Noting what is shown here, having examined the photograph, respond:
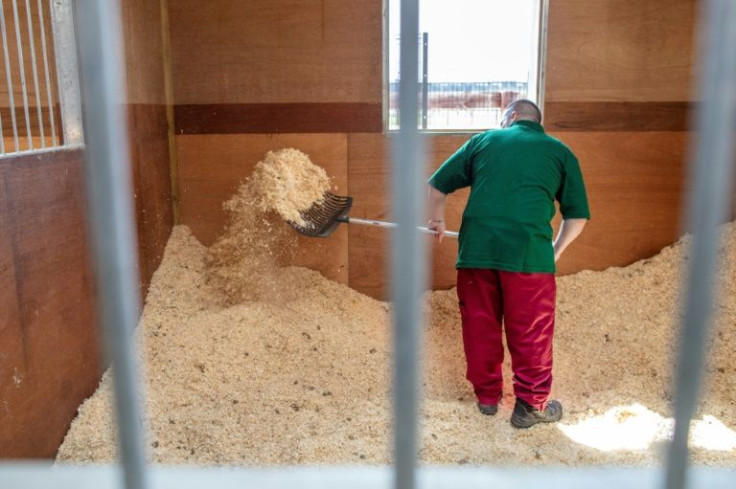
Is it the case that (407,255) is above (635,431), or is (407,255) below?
above

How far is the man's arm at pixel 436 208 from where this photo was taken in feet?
9.87

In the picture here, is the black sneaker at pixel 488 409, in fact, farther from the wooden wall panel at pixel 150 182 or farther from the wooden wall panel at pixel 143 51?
the wooden wall panel at pixel 143 51

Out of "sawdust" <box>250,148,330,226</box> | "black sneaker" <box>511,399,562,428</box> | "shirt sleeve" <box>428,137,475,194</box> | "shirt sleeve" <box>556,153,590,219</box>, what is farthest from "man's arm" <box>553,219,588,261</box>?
"sawdust" <box>250,148,330,226</box>

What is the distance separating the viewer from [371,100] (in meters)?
3.72

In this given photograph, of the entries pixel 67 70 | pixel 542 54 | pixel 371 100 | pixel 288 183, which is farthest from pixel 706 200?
pixel 542 54

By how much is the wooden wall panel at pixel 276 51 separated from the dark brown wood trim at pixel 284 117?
0.03 meters

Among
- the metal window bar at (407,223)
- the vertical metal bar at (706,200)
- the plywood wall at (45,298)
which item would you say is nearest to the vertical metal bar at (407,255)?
the metal window bar at (407,223)

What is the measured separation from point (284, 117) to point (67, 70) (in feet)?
4.26

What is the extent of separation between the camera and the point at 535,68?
3730mm

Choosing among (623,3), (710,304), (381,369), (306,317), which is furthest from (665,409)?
(710,304)

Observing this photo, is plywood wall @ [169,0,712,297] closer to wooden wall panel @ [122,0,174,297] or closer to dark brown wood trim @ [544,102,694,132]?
dark brown wood trim @ [544,102,694,132]

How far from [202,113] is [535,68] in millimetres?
1900

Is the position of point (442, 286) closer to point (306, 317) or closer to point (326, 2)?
point (306, 317)

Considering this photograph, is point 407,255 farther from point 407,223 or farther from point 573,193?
point 573,193
